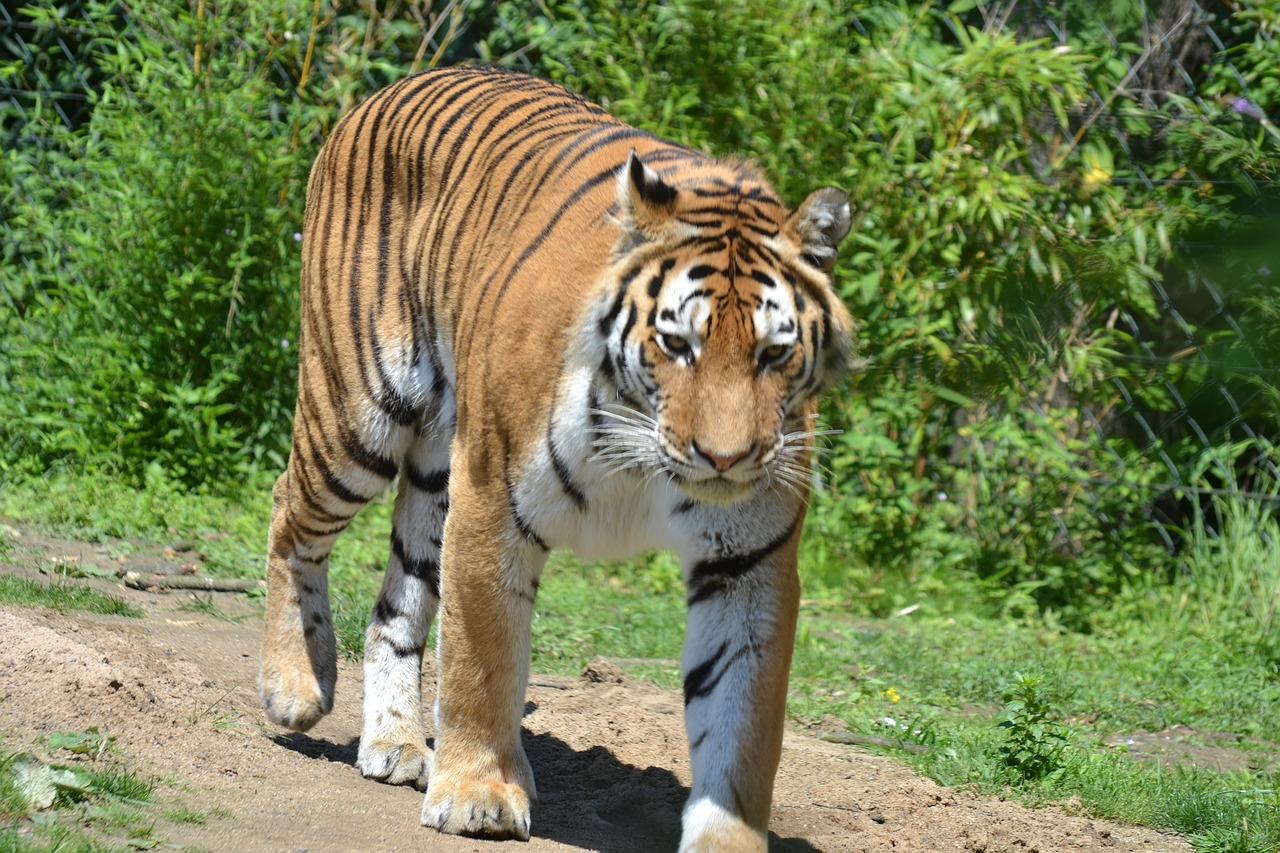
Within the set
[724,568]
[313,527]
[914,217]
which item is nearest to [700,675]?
[724,568]

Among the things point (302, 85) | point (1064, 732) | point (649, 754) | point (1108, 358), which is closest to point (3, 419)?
point (302, 85)

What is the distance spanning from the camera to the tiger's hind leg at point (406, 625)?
3.37 meters

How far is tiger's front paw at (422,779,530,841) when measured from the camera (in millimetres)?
2844

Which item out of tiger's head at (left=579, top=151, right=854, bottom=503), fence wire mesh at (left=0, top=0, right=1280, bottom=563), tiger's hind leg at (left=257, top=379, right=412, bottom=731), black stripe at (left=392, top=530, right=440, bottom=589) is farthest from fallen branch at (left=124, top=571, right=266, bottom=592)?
fence wire mesh at (left=0, top=0, right=1280, bottom=563)

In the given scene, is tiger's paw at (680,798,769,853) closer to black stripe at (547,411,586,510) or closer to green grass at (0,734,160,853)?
black stripe at (547,411,586,510)

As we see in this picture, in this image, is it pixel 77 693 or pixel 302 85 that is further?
pixel 302 85

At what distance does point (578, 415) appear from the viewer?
2.73 m

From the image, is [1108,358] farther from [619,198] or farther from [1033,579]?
[1033,579]

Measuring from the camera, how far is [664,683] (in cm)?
429

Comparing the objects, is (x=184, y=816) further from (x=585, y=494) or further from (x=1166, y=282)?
(x=1166, y=282)

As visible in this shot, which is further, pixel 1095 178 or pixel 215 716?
pixel 1095 178

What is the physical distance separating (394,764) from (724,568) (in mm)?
1096

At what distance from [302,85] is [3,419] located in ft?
6.36

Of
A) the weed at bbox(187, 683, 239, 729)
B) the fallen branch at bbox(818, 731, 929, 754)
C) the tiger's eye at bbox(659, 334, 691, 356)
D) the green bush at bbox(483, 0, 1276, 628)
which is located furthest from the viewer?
the green bush at bbox(483, 0, 1276, 628)
